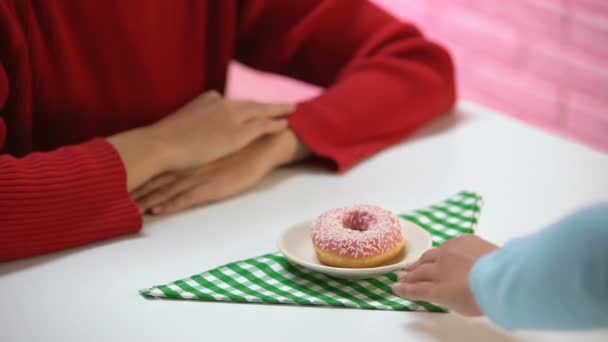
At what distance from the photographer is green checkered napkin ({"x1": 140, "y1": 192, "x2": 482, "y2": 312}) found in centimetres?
81

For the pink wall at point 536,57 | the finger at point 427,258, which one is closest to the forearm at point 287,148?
the finger at point 427,258

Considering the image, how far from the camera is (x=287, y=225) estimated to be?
101 centimetres

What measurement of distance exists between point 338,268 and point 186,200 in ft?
0.99

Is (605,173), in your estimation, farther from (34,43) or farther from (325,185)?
(34,43)

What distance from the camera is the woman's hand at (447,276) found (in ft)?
2.34

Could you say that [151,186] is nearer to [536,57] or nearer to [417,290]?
[417,290]

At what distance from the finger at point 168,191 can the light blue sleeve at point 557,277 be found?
541 mm

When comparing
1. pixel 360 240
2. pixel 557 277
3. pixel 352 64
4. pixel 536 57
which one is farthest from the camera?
pixel 536 57

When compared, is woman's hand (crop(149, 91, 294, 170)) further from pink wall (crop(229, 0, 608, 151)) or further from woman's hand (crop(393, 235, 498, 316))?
pink wall (crop(229, 0, 608, 151))

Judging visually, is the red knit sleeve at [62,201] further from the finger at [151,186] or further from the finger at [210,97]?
the finger at [210,97]

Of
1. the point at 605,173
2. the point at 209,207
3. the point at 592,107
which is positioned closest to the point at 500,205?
the point at 605,173

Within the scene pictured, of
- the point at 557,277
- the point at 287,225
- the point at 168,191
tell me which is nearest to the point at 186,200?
the point at 168,191

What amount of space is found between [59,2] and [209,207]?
1.18ft

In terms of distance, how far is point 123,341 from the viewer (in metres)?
0.75
